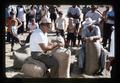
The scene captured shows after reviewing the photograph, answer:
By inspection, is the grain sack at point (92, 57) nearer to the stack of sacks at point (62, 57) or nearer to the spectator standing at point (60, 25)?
the stack of sacks at point (62, 57)

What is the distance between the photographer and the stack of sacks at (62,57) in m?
6.16

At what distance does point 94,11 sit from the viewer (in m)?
5.89

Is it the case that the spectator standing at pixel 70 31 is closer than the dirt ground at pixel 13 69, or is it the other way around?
the dirt ground at pixel 13 69

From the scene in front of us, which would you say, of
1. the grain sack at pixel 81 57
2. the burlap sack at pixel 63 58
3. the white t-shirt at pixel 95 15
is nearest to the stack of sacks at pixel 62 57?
the burlap sack at pixel 63 58

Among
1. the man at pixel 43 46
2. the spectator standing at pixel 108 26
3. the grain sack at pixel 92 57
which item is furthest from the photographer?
the man at pixel 43 46

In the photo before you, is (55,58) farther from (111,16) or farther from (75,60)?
(111,16)

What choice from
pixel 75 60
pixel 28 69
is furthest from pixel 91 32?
pixel 28 69

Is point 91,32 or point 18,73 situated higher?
point 91,32

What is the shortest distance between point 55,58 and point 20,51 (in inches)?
15.9

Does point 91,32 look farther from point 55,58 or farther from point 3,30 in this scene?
point 3,30

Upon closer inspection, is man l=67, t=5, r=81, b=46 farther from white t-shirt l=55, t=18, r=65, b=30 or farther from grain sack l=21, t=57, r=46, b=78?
grain sack l=21, t=57, r=46, b=78

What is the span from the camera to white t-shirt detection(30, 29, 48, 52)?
245 inches

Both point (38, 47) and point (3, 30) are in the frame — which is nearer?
point (3, 30)

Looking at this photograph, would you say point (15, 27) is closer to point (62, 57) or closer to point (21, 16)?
point (21, 16)
